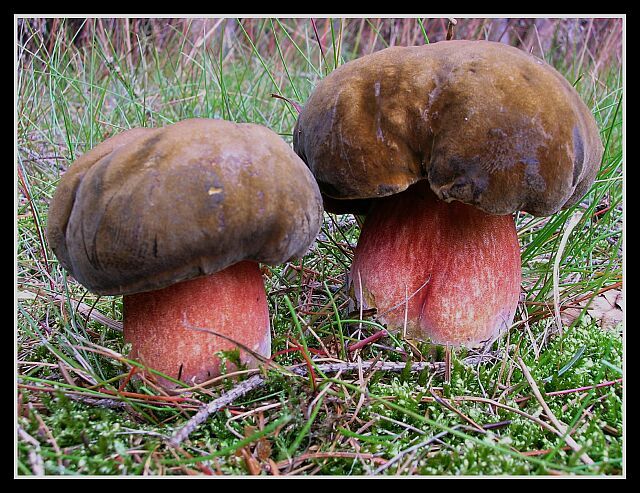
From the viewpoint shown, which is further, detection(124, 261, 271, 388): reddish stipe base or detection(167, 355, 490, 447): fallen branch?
detection(124, 261, 271, 388): reddish stipe base

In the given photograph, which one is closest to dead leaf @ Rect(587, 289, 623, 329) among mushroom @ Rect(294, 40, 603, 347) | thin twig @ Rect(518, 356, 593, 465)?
mushroom @ Rect(294, 40, 603, 347)

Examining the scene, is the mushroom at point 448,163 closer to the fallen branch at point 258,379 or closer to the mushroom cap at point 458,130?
the mushroom cap at point 458,130

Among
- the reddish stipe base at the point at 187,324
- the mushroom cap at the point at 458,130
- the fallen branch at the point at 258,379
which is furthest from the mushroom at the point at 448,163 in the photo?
the reddish stipe base at the point at 187,324

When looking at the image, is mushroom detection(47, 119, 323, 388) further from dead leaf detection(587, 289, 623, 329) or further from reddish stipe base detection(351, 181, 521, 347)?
dead leaf detection(587, 289, 623, 329)

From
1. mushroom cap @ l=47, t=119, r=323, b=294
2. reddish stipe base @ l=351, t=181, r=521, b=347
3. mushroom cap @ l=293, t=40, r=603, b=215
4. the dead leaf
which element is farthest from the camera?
the dead leaf

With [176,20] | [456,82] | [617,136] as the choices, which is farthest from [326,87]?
[176,20]

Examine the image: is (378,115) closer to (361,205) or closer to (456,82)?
(456,82)
